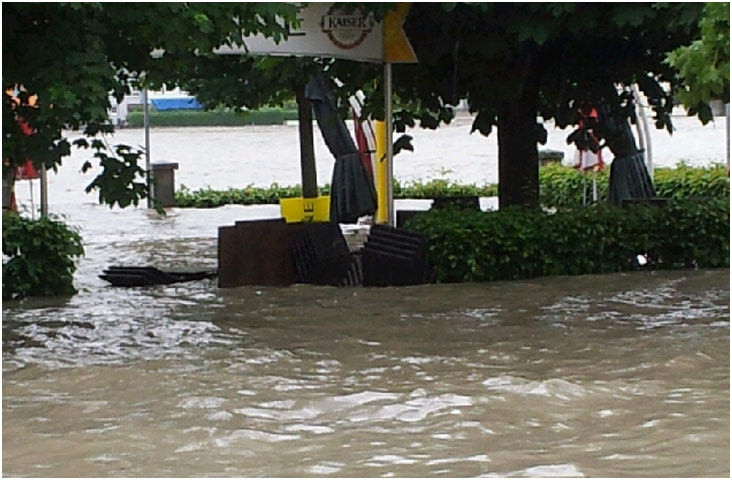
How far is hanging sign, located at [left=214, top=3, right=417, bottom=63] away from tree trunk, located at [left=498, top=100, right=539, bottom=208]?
2620mm

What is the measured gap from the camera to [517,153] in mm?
15398

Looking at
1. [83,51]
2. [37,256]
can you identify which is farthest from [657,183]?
[83,51]

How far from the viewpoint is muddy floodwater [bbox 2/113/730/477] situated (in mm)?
6035

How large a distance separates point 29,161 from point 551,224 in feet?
19.4

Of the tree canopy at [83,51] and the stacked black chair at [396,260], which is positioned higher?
the tree canopy at [83,51]

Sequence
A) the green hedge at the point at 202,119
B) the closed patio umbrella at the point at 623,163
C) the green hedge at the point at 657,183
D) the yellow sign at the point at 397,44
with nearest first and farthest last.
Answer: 1. the yellow sign at the point at 397,44
2. the closed patio umbrella at the point at 623,163
3. the green hedge at the point at 657,183
4. the green hedge at the point at 202,119

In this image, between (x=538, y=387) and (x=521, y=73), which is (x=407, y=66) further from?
(x=538, y=387)

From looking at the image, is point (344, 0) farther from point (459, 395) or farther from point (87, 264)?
point (87, 264)

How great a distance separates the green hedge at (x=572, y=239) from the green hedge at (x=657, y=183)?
17.8 feet

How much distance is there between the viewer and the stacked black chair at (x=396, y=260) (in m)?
12.3

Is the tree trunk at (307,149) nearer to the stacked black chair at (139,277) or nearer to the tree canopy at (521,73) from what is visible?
the tree canopy at (521,73)

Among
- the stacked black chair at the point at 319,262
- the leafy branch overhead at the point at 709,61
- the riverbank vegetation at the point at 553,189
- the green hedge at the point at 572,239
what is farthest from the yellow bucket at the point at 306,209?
the leafy branch overhead at the point at 709,61

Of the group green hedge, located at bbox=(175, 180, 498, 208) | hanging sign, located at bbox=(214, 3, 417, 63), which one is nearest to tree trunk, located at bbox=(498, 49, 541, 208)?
hanging sign, located at bbox=(214, 3, 417, 63)

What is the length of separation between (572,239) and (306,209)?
722 cm
